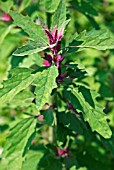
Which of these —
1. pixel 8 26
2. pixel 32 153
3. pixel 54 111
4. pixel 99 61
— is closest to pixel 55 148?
pixel 32 153

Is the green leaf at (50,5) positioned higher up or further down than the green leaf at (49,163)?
higher up

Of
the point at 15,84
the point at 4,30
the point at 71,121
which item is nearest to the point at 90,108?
the point at 71,121

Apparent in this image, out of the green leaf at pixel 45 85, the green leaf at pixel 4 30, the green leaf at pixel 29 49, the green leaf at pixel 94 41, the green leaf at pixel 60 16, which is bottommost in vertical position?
the green leaf at pixel 45 85

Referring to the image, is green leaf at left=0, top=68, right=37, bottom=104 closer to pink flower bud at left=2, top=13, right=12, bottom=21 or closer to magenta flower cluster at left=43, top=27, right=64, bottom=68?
magenta flower cluster at left=43, top=27, right=64, bottom=68

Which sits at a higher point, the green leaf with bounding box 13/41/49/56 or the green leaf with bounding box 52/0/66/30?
the green leaf with bounding box 52/0/66/30

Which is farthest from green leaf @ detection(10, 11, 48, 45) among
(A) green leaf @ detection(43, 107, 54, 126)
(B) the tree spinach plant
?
(A) green leaf @ detection(43, 107, 54, 126)

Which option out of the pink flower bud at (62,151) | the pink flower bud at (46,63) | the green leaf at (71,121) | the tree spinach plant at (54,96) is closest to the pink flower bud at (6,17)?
the tree spinach plant at (54,96)

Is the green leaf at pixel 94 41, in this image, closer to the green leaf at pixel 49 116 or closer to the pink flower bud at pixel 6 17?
the green leaf at pixel 49 116
